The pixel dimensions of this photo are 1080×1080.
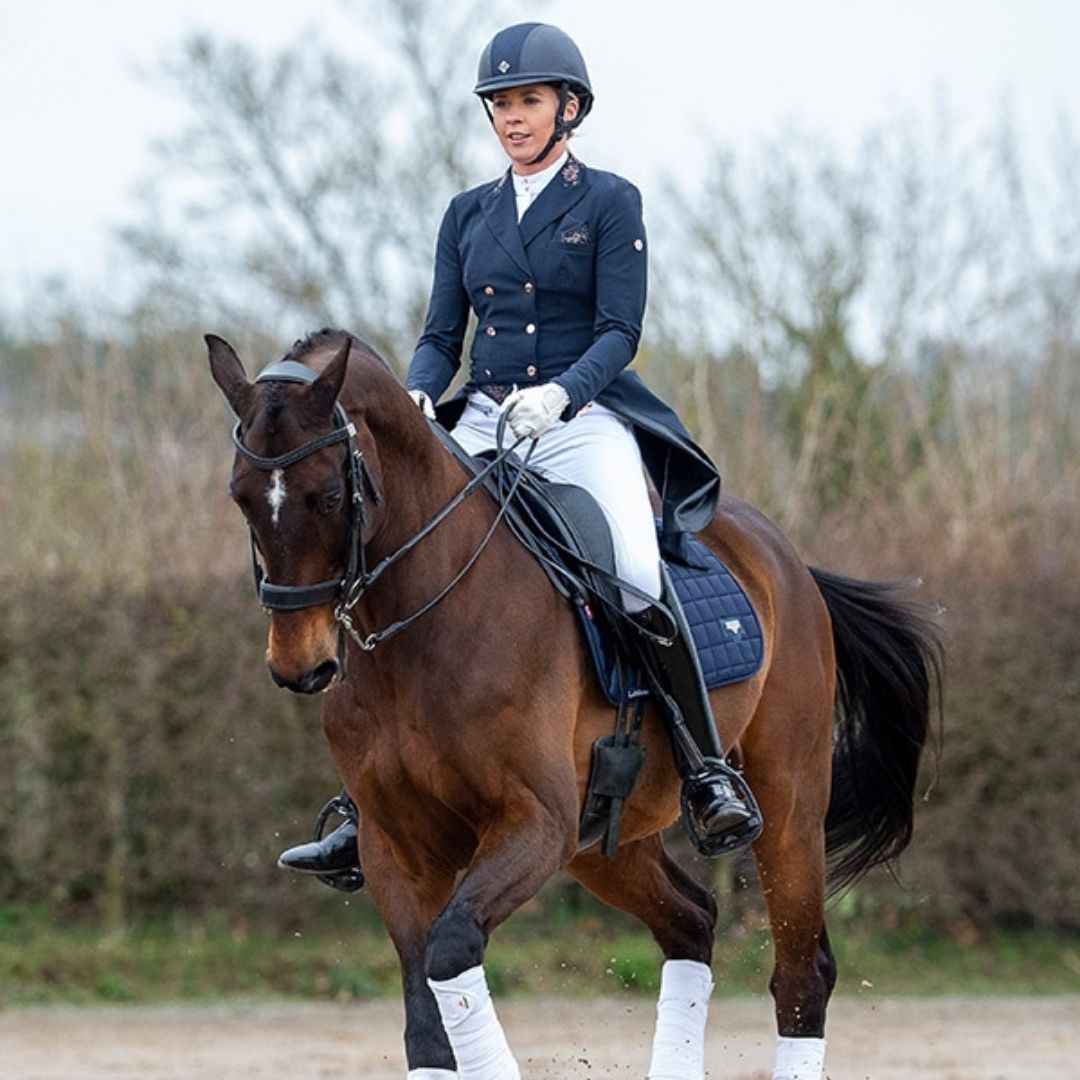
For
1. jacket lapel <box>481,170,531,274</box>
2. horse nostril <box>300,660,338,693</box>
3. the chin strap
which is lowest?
horse nostril <box>300,660,338,693</box>

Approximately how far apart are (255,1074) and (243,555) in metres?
4.37

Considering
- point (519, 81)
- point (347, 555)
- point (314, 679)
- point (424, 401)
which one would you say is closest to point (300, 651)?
point (314, 679)

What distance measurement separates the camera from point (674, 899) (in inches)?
272

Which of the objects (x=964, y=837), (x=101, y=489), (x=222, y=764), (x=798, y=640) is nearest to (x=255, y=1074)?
(x=222, y=764)

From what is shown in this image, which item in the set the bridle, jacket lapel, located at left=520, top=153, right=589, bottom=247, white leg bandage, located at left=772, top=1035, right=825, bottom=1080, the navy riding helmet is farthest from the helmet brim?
white leg bandage, located at left=772, top=1035, right=825, bottom=1080

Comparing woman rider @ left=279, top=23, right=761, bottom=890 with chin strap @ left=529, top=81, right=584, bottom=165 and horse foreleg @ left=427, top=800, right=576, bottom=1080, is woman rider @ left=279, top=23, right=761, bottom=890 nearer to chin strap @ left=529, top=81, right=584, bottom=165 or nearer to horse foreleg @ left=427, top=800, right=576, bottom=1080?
chin strap @ left=529, top=81, right=584, bottom=165

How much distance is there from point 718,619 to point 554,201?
146 cm

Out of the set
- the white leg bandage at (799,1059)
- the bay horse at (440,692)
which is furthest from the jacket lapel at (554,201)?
the white leg bandage at (799,1059)

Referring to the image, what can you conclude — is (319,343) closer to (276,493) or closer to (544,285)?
(276,493)

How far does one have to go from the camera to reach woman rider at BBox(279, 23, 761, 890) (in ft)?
19.4

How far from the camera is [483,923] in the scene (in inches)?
197

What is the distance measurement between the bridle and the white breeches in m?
0.68

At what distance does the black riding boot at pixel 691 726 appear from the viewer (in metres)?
6.00

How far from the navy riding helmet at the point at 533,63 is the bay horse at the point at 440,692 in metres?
1.01
